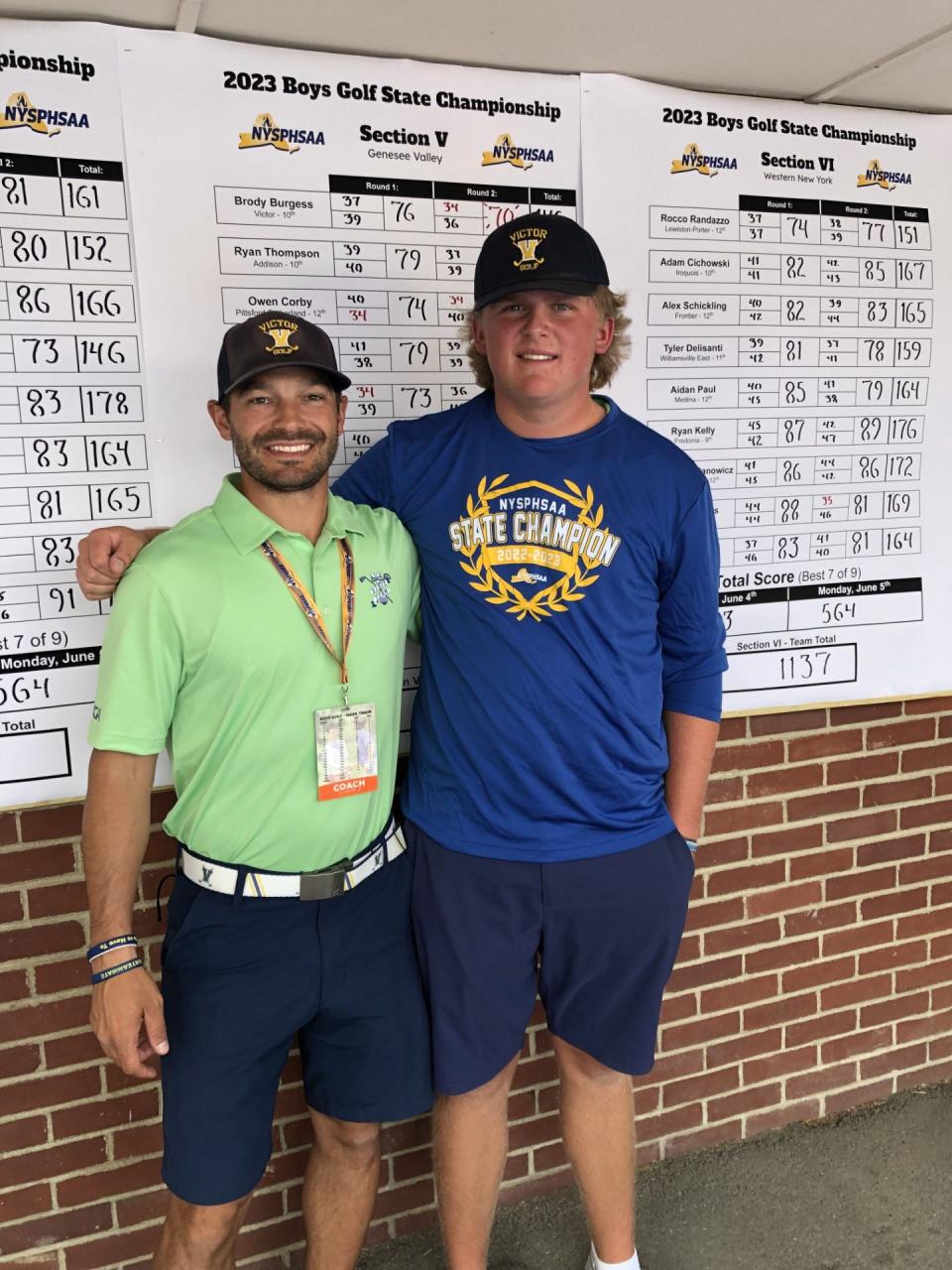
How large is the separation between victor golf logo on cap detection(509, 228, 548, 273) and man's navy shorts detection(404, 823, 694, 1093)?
1.10 meters

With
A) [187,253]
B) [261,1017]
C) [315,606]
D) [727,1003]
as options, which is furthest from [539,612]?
[727,1003]

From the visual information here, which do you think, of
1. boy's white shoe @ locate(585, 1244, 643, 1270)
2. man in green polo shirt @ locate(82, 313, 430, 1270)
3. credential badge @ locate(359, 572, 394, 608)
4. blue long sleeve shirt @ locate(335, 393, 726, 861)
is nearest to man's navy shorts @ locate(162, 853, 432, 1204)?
man in green polo shirt @ locate(82, 313, 430, 1270)

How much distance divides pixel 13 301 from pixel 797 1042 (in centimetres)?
265

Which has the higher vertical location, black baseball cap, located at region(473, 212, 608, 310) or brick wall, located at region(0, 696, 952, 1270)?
black baseball cap, located at region(473, 212, 608, 310)

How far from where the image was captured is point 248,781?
1742 mm

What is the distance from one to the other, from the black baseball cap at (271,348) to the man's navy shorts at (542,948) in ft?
2.99

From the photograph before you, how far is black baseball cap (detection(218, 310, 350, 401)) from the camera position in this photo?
5.65 feet

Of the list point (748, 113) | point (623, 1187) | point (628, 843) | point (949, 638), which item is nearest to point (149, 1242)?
point (623, 1187)

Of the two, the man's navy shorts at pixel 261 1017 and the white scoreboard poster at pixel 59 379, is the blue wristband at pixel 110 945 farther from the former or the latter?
the white scoreboard poster at pixel 59 379

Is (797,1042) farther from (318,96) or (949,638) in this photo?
(318,96)

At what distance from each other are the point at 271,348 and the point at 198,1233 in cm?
154

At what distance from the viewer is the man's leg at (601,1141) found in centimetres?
212

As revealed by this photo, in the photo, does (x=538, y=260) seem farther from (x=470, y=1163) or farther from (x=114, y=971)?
(x=470, y=1163)

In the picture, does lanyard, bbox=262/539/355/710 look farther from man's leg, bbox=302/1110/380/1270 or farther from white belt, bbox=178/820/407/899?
man's leg, bbox=302/1110/380/1270
